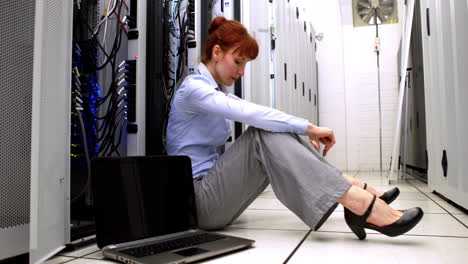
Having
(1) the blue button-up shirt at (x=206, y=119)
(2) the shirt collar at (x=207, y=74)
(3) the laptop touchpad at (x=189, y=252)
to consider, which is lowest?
(3) the laptop touchpad at (x=189, y=252)

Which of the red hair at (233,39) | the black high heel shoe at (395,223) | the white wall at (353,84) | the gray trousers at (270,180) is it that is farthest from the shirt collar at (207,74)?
the white wall at (353,84)

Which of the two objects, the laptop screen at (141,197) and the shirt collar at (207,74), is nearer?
the laptop screen at (141,197)

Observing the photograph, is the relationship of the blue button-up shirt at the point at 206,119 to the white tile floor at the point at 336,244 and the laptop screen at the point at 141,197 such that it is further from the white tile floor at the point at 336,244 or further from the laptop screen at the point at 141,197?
the white tile floor at the point at 336,244

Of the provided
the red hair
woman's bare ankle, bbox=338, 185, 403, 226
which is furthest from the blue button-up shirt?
woman's bare ankle, bbox=338, 185, 403, 226

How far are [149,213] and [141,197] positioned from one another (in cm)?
7

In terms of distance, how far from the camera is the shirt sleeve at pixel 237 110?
142 cm

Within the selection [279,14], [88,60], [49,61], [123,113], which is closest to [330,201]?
[49,61]

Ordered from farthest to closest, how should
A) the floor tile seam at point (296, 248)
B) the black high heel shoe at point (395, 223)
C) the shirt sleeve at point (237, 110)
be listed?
the shirt sleeve at point (237, 110)
the black high heel shoe at point (395, 223)
the floor tile seam at point (296, 248)

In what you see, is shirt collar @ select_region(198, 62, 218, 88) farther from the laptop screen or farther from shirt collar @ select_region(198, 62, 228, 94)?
the laptop screen

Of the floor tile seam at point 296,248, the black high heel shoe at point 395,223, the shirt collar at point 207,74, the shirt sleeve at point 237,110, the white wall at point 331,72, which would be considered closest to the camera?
the floor tile seam at point 296,248

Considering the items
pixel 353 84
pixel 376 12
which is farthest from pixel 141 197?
pixel 376 12

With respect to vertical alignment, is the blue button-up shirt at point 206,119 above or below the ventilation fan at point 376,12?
below

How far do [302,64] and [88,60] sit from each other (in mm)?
3310

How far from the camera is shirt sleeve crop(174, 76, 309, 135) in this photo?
4.66 ft
